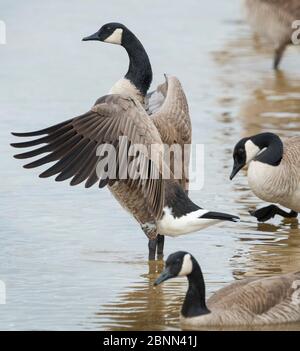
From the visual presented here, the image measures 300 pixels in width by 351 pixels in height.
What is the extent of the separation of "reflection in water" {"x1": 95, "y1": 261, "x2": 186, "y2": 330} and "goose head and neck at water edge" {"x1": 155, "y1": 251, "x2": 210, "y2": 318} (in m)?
0.19

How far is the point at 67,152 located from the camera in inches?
349

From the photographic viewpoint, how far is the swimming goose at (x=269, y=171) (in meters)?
10.6

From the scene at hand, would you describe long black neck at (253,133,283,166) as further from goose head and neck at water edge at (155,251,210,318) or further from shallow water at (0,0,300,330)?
goose head and neck at water edge at (155,251,210,318)

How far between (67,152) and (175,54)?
936 centimetres

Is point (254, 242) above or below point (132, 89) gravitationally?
below

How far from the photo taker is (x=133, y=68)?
407 inches

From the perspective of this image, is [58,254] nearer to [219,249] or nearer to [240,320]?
[219,249]

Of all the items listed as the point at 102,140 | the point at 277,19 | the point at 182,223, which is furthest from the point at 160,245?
the point at 277,19

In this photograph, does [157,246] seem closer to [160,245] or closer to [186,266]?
[160,245]

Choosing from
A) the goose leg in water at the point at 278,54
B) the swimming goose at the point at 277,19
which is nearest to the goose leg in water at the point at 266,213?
the swimming goose at the point at 277,19

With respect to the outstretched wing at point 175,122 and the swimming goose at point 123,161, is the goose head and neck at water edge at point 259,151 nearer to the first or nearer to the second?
the outstretched wing at point 175,122

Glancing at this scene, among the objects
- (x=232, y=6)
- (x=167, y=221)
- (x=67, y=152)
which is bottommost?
(x=232, y=6)

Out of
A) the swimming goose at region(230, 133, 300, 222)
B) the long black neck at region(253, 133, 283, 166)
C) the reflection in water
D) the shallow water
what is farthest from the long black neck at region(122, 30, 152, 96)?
the reflection in water
